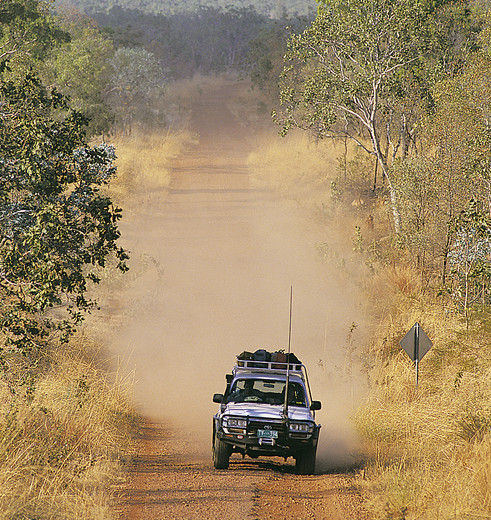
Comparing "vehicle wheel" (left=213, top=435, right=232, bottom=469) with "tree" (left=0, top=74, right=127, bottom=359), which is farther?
"vehicle wheel" (left=213, top=435, right=232, bottom=469)

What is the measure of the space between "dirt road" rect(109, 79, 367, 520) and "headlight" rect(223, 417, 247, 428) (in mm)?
841

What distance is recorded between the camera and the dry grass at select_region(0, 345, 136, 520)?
9.13 metres

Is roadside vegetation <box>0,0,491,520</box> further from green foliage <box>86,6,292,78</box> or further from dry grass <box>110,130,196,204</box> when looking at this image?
green foliage <box>86,6,292,78</box>

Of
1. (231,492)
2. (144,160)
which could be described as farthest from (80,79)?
(231,492)

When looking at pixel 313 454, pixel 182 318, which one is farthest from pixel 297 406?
pixel 182 318

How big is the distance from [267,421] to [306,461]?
3.25 ft

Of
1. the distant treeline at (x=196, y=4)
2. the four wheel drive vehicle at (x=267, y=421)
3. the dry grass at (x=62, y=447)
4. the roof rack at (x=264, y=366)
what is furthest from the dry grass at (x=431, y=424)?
the distant treeline at (x=196, y=4)

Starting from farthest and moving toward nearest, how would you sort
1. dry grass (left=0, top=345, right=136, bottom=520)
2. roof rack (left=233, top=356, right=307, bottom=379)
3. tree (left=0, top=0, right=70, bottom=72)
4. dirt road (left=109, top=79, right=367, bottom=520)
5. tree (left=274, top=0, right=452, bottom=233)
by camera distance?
tree (left=0, top=0, right=70, bottom=72) < tree (left=274, top=0, right=452, bottom=233) < roof rack (left=233, top=356, right=307, bottom=379) < dirt road (left=109, top=79, right=367, bottom=520) < dry grass (left=0, top=345, right=136, bottom=520)

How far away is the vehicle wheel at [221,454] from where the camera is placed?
11.4 meters

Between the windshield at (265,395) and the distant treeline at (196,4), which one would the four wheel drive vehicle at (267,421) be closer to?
the windshield at (265,395)

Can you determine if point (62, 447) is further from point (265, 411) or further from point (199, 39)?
point (199, 39)

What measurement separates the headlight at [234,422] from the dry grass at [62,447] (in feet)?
6.12

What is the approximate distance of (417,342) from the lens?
15.3 m

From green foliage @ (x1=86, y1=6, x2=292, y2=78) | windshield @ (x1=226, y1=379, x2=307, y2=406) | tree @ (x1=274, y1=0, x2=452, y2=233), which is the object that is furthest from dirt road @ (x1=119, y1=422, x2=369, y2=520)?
green foliage @ (x1=86, y1=6, x2=292, y2=78)
